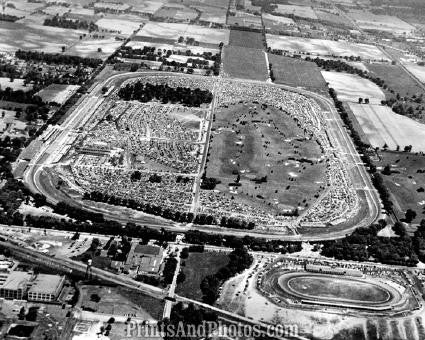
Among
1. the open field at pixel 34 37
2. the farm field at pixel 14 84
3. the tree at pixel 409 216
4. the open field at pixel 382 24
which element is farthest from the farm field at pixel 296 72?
the open field at pixel 382 24

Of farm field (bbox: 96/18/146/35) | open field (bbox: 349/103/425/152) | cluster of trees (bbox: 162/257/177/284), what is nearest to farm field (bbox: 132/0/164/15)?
farm field (bbox: 96/18/146/35)

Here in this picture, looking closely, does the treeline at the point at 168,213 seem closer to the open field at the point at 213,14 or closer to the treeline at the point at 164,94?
the treeline at the point at 164,94

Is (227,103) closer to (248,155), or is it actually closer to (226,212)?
(248,155)

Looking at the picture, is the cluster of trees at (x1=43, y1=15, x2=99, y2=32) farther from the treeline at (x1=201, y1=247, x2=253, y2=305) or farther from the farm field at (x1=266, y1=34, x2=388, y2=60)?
the treeline at (x1=201, y1=247, x2=253, y2=305)

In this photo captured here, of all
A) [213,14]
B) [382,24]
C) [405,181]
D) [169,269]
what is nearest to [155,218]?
[169,269]

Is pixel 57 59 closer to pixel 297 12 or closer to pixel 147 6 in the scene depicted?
pixel 147 6

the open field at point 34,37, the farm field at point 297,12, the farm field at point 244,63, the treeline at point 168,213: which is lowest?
the farm field at point 297,12
